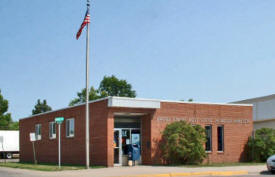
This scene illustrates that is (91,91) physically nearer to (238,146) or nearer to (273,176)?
(238,146)

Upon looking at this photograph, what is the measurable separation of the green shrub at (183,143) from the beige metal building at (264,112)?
52.0 ft

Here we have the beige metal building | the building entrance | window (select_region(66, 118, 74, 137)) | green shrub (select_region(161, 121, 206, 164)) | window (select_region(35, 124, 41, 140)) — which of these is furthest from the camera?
the beige metal building

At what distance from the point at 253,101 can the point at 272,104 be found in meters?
4.12

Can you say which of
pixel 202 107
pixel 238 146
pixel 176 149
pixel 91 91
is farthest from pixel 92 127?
pixel 91 91

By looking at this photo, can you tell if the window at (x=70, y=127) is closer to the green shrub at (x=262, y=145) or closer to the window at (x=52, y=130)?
the window at (x=52, y=130)

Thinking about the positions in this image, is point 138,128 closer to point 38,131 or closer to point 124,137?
point 124,137

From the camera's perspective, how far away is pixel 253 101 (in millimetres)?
44594

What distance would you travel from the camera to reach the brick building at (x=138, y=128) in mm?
25781

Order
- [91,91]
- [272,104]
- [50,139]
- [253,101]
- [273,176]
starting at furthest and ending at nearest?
1. [91,91]
2. [253,101]
3. [272,104]
4. [50,139]
5. [273,176]

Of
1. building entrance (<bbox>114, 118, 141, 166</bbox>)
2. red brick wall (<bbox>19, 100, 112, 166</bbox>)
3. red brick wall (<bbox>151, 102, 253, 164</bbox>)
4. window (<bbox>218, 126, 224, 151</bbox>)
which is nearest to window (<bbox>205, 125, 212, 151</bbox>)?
red brick wall (<bbox>151, 102, 253, 164</bbox>)

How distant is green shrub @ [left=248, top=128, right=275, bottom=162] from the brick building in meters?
0.73

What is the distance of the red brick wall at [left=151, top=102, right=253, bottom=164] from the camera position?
2709cm

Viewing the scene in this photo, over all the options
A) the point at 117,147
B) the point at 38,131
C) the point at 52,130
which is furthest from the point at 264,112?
the point at 38,131

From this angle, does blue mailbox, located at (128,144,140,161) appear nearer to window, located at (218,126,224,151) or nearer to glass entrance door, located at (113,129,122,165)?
glass entrance door, located at (113,129,122,165)
